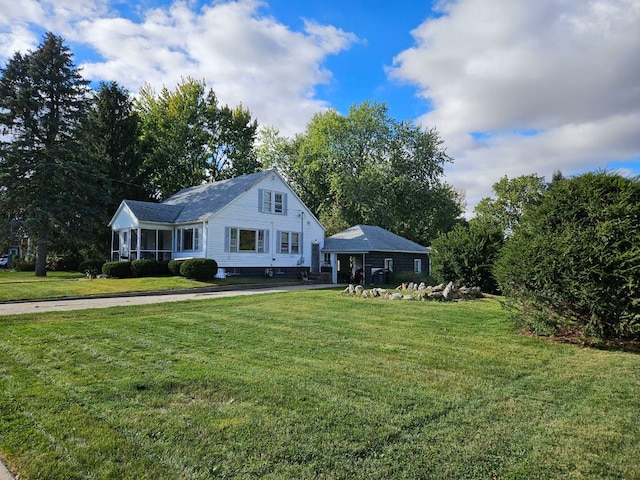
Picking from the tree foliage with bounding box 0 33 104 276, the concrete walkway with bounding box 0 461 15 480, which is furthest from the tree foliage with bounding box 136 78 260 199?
the concrete walkway with bounding box 0 461 15 480

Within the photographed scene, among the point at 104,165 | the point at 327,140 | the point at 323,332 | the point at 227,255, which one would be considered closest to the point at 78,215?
the point at 104,165

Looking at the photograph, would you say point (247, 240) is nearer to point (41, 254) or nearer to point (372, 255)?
point (372, 255)

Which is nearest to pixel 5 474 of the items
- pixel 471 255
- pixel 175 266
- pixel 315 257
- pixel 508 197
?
pixel 471 255

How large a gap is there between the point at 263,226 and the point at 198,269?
6.44 meters

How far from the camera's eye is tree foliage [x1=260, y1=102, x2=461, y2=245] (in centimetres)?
3878

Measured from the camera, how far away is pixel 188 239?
2606cm

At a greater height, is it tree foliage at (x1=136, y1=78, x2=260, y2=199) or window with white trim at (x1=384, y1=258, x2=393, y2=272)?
tree foliage at (x1=136, y1=78, x2=260, y2=199)

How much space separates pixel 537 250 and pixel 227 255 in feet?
62.9

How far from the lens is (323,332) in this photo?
8.30 metres

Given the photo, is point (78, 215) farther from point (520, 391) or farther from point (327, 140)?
point (520, 391)

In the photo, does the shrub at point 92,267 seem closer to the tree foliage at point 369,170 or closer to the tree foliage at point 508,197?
the tree foliage at point 369,170

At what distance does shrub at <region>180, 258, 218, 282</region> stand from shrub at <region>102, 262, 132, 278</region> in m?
4.52

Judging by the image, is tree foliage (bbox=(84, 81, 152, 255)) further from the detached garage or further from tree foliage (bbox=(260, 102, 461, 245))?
the detached garage

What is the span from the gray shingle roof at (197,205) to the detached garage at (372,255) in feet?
22.6
